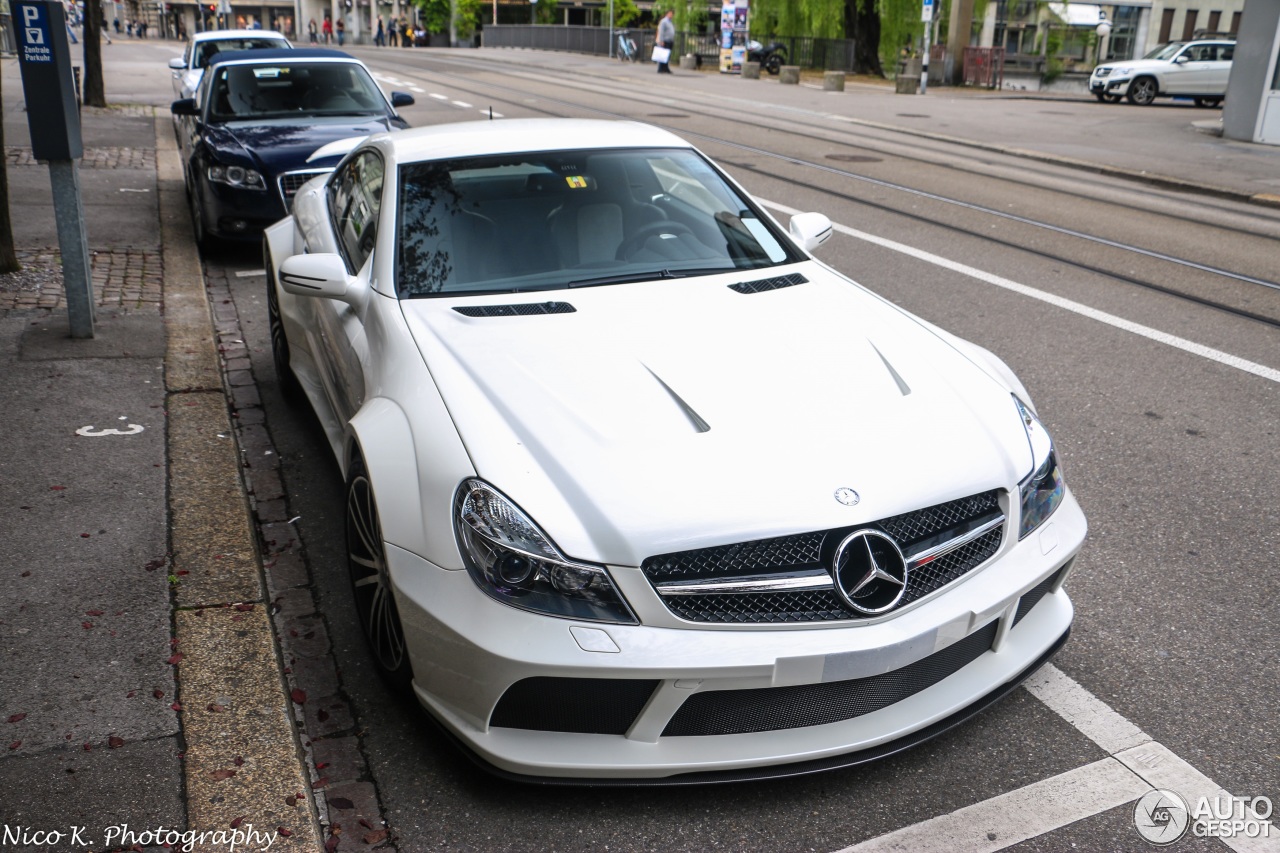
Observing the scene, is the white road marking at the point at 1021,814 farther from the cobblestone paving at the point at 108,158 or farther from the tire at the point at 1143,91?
the tire at the point at 1143,91

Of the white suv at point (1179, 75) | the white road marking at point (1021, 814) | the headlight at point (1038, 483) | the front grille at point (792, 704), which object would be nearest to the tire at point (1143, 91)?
the white suv at point (1179, 75)

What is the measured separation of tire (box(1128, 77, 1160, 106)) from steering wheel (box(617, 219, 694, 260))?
95.5 ft

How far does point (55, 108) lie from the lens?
6090 mm

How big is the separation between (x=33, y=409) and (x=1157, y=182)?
14117mm

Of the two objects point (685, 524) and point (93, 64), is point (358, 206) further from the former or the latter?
point (93, 64)

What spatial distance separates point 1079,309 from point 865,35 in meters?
36.5

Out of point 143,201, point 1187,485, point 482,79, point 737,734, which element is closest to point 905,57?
point 482,79

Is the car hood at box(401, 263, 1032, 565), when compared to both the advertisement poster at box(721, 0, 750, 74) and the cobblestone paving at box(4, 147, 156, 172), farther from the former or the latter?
the advertisement poster at box(721, 0, 750, 74)

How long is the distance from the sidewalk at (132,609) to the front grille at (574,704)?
1.87ft

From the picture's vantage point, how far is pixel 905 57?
4059cm

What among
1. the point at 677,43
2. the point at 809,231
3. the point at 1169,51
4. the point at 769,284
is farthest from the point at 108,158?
the point at 677,43

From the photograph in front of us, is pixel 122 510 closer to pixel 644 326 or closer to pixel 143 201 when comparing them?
pixel 644 326

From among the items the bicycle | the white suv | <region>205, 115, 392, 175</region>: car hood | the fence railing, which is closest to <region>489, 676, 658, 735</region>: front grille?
<region>205, 115, 392, 175</region>: car hood

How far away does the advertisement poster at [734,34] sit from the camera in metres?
39.3
